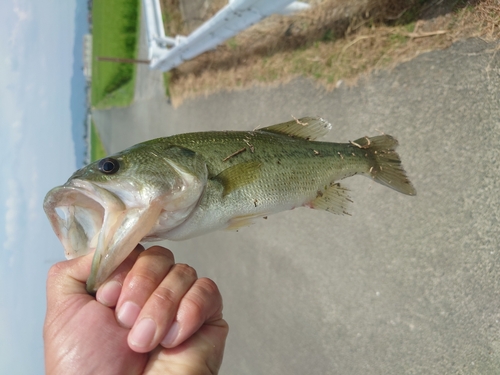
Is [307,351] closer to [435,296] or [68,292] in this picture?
[435,296]

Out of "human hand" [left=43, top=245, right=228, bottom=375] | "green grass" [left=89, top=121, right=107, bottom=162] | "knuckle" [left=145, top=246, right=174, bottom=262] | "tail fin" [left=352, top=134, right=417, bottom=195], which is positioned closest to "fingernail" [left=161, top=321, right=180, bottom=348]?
"human hand" [left=43, top=245, right=228, bottom=375]

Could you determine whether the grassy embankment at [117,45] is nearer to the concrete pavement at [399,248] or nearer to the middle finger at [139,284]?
the concrete pavement at [399,248]

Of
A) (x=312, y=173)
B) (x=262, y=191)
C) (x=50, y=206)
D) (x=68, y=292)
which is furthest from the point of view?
(x=312, y=173)

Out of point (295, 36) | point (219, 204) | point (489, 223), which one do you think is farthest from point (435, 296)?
point (295, 36)

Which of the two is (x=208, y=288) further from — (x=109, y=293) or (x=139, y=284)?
(x=109, y=293)

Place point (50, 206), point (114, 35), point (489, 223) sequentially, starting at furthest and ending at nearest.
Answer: point (114, 35)
point (489, 223)
point (50, 206)

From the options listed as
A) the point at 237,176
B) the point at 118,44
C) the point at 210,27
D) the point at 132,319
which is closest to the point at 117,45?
the point at 118,44

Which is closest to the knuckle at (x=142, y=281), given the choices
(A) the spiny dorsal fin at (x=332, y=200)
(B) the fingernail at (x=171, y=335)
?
(B) the fingernail at (x=171, y=335)
